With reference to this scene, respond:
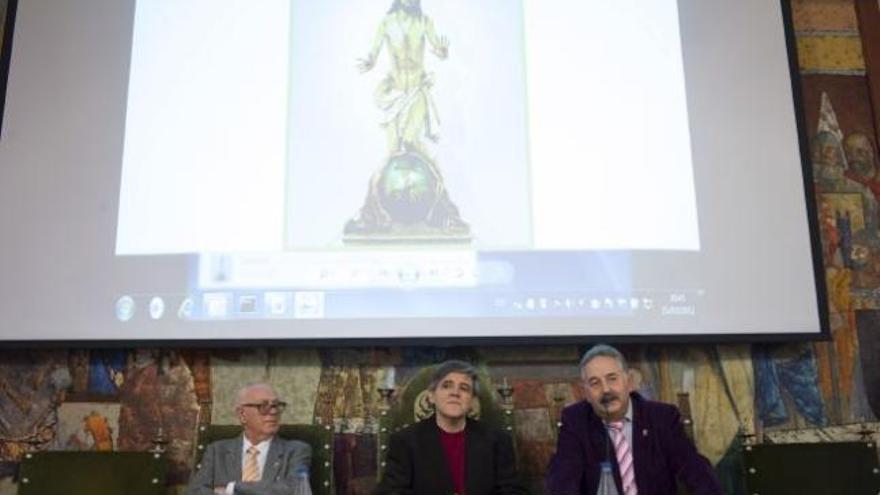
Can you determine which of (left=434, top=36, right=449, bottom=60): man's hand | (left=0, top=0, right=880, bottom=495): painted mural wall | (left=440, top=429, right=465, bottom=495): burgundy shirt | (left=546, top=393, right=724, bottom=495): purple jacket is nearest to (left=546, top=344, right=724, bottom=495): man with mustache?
(left=546, top=393, right=724, bottom=495): purple jacket

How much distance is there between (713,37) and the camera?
3.55 meters

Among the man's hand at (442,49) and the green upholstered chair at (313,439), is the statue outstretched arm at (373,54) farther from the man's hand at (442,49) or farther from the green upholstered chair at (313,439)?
the green upholstered chair at (313,439)

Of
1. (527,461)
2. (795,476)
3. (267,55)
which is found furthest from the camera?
(267,55)

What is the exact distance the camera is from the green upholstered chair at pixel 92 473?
2.99 m

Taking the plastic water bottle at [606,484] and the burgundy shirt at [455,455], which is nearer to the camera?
the plastic water bottle at [606,484]

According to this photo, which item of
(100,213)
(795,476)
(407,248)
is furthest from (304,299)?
(795,476)

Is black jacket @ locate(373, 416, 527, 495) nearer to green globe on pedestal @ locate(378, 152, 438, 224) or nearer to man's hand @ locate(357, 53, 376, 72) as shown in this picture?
green globe on pedestal @ locate(378, 152, 438, 224)

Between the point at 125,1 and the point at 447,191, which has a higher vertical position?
the point at 125,1

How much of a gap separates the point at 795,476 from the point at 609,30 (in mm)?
1957

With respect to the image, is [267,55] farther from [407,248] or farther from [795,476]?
[795,476]

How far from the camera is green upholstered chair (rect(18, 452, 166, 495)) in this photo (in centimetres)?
299

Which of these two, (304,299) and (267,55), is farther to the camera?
(267,55)

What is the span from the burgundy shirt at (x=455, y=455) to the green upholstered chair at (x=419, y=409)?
307mm

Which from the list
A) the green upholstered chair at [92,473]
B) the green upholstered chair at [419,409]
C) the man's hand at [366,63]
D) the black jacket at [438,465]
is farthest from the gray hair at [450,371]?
the man's hand at [366,63]
